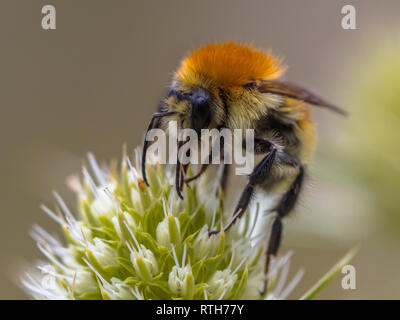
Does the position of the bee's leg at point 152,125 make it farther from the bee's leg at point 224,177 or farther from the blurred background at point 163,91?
the blurred background at point 163,91

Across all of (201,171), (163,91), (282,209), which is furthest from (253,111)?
(163,91)

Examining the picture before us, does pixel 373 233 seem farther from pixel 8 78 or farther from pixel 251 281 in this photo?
pixel 8 78

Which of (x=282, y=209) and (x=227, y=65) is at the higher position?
(x=227, y=65)

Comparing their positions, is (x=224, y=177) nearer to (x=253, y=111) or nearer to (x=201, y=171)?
(x=201, y=171)

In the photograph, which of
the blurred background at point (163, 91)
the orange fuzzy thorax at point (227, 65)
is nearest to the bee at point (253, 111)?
the orange fuzzy thorax at point (227, 65)

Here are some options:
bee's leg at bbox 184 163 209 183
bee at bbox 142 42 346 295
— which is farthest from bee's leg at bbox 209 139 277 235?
bee's leg at bbox 184 163 209 183
